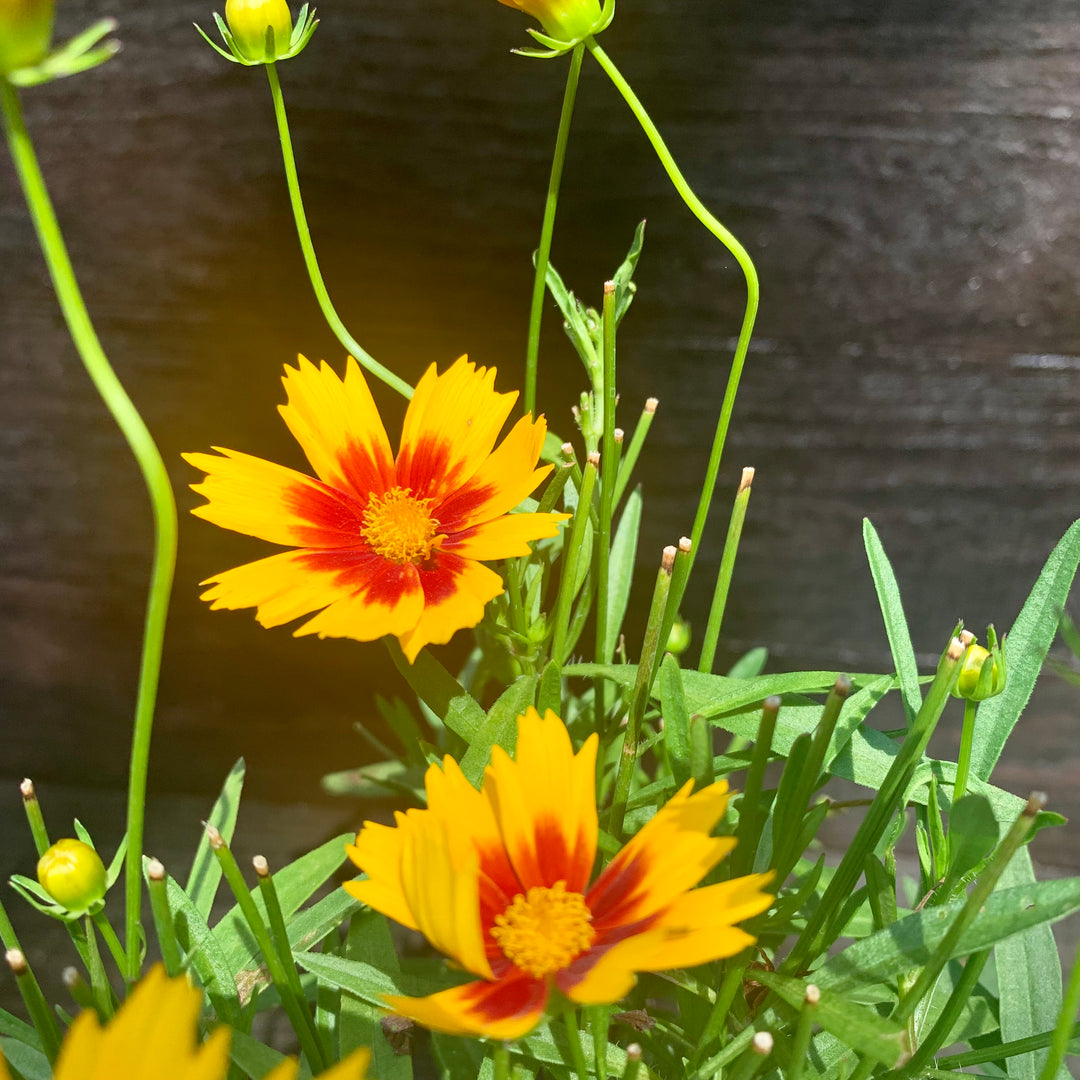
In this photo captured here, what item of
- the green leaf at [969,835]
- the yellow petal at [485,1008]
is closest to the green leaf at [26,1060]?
the yellow petal at [485,1008]

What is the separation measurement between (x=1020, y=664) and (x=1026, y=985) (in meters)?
0.13

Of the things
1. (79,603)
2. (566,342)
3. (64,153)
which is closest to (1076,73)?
(566,342)

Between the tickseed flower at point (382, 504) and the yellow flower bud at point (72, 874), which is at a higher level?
the tickseed flower at point (382, 504)

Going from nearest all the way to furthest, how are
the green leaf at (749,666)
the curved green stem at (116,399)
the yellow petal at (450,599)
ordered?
the curved green stem at (116,399) < the yellow petal at (450,599) < the green leaf at (749,666)

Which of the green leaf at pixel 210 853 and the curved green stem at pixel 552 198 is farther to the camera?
the green leaf at pixel 210 853

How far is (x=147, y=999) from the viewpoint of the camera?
179 mm

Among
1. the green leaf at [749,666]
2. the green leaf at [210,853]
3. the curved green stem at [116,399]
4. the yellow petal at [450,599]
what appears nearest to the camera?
the curved green stem at [116,399]

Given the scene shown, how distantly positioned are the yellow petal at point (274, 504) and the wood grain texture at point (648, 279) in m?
0.22

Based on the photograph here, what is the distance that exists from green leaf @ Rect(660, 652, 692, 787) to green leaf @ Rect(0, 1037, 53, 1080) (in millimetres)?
283

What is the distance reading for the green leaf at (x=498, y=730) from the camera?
0.98 feet

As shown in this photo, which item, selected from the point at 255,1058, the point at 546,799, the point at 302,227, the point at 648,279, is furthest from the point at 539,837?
the point at 648,279

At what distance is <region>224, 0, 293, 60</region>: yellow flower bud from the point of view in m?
0.30

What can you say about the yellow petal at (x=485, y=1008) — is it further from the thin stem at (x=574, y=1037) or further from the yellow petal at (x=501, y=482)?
the yellow petal at (x=501, y=482)

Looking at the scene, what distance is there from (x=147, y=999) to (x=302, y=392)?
0.21 meters
